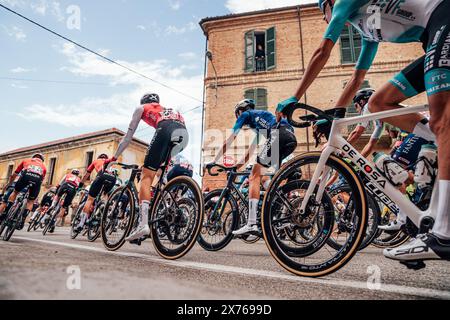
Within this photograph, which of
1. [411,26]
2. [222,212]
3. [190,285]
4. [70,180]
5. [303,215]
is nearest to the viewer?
[190,285]

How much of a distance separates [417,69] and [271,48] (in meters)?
15.9

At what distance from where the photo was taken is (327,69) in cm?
1540

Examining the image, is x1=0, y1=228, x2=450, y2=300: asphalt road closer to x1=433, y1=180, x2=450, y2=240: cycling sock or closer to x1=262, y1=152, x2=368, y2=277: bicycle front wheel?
x1=262, y1=152, x2=368, y2=277: bicycle front wheel

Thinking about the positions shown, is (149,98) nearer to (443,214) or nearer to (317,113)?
(317,113)

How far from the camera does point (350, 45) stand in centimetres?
1570

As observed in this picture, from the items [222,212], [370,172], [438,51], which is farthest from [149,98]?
[438,51]

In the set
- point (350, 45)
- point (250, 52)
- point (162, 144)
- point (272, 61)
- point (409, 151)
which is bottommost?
point (409, 151)

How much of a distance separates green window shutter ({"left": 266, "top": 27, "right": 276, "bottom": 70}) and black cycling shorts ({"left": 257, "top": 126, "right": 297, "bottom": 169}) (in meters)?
13.8

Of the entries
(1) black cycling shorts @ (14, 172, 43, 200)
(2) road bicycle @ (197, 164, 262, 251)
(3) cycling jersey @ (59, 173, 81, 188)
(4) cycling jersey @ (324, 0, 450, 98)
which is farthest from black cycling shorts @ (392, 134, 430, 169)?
(3) cycling jersey @ (59, 173, 81, 188)

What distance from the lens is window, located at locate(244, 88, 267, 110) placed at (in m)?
15.9

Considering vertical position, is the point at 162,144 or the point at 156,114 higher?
the point at 156,114

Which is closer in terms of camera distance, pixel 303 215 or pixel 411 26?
pixel 411 26

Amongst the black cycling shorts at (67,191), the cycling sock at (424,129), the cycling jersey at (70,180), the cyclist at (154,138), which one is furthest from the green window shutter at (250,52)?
the cycling sock at (424,129)

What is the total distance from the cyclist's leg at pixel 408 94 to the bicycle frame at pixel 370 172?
0.61 ft
